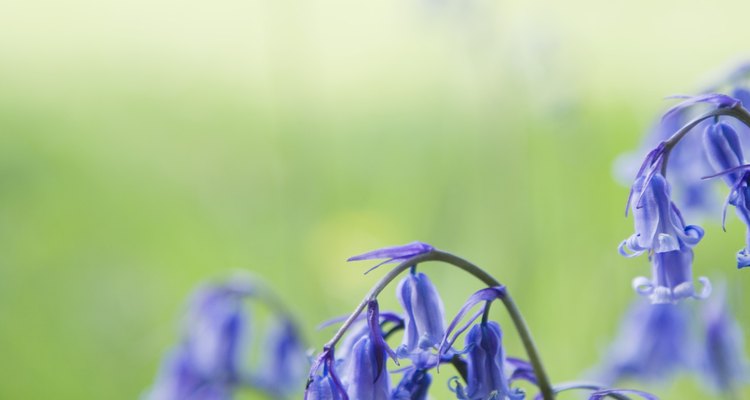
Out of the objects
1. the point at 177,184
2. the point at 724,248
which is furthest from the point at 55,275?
the point at 724,248

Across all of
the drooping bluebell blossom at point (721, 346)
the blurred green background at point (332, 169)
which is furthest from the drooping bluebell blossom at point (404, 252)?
the blurred green background at point (332, 169)

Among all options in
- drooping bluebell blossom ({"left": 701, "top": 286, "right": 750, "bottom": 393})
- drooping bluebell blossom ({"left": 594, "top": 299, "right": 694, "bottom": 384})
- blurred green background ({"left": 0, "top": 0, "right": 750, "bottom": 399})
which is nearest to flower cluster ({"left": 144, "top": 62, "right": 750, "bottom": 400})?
drooping bluebell blossom ({"left": 701, "top": 286, "right": 750, "bottom": 393})

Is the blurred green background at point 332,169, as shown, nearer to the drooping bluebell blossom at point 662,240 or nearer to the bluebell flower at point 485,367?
the drooping bluebell blossom at point 662,240

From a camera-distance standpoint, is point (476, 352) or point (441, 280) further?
point (441, 280)

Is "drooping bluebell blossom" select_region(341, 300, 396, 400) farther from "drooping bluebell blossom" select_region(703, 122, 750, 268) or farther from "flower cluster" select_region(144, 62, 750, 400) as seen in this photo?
"drooping bluebell blossom" select_region(703, 122, 750, 268)

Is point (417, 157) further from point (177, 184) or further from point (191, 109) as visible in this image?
point (191, 109)

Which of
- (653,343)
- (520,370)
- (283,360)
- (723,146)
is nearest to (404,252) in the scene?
(520,370)
